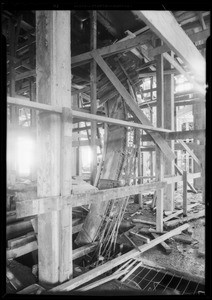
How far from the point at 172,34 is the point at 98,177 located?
311cm

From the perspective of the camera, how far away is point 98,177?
442cm

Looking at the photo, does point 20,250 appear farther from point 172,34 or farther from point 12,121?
point 12,121

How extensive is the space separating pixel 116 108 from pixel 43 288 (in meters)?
3.46

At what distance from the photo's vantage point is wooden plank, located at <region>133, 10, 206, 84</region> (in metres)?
1.54

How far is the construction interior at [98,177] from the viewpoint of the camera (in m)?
2.31

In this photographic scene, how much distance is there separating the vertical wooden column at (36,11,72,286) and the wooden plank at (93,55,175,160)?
134 centimetres

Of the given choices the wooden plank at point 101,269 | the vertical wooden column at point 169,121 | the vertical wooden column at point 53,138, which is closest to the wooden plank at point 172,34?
the vertical wooden column at point 53,138

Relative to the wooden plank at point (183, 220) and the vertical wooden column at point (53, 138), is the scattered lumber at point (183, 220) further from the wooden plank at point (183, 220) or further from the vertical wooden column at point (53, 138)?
the vertical wooden column at point (53, 138)

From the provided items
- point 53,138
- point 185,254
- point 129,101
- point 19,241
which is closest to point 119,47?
point 129,101

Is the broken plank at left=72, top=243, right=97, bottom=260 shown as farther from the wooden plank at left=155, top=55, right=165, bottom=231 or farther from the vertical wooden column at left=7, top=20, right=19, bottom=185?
the vertical wooden column at left=7, top=20, right=19, bottom=185
